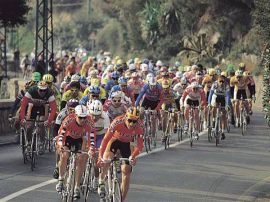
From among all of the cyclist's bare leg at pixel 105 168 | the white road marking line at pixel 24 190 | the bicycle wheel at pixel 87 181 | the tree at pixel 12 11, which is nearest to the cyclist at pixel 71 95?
the white road marking line at pixel 24 190

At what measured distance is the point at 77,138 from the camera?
14.0 meters

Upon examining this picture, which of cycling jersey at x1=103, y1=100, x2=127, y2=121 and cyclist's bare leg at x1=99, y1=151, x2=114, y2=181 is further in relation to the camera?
cycling jersey at x1=103, y1=100, x2=127, y2=121

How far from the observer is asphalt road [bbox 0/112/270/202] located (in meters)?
15.5

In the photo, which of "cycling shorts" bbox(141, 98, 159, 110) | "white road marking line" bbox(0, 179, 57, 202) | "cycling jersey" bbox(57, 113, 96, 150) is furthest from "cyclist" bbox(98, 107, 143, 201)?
"cycling shorts" bbox(141, 98, 159, 110)

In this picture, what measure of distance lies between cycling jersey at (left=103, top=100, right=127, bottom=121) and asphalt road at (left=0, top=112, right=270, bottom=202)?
1.33 m

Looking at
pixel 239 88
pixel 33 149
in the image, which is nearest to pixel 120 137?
pixel 33 149

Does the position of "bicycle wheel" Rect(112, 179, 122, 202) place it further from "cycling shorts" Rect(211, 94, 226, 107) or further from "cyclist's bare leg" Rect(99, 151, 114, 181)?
"cycling shorts" Rect(211, 94, 226, 107)

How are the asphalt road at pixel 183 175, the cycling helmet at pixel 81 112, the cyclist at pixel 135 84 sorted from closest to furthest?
the cycling helmet at pixel 81 112, the asphalt road at pixel 183 175, the cyclist at pixel 135 84

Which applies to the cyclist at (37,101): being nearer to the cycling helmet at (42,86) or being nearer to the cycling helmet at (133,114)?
the cycling helmet at (42,86)

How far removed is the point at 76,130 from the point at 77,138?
16 cm

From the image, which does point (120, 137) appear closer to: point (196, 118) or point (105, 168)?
point (105, 168)

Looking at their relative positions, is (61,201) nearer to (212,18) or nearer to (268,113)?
(268,113)

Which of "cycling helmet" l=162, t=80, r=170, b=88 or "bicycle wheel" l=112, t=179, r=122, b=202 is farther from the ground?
"cycling helmet" l=162, t=80, r=170, b=88

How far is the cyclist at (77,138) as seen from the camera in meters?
13.4
